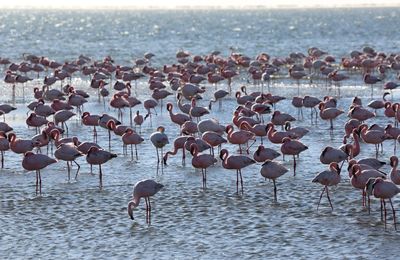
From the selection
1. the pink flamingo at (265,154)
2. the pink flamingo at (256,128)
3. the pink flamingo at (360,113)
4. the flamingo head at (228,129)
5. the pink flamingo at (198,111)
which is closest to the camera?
the pink flamingo at (265,154)

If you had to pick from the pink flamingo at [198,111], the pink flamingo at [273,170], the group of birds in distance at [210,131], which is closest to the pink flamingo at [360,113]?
the group of birds in distance at [210,131]

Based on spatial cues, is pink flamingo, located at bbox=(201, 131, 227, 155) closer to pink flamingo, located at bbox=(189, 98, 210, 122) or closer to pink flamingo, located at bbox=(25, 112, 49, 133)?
pink flamingo, located at bbox=(189, 98, 210, 122)

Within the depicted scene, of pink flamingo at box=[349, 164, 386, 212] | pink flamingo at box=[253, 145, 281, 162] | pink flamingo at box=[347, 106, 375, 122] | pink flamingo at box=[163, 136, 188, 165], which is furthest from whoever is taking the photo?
pink flamingo at box=[347, 106, 375, 122]

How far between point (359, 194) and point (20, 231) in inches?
201

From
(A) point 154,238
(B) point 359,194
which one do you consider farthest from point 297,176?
(A) point 154,238

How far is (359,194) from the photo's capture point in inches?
520

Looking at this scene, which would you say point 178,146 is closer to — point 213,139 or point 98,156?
point 213,139

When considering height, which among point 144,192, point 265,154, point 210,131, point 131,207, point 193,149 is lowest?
point 131,207

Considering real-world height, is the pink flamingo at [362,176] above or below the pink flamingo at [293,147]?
below

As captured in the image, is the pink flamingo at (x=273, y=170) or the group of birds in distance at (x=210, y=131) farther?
the pink flamingo at (x=273, y=170)

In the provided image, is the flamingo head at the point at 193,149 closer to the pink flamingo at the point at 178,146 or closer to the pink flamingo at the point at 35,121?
the pink flamingo at the point at 178,146

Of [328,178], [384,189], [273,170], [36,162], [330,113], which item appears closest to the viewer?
[384,189]

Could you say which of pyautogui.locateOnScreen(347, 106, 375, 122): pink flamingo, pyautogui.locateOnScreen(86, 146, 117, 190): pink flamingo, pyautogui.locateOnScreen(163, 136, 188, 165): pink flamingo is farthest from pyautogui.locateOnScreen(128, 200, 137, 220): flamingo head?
pyautogui.locateOnScreen(347, 106, 375, 122): pink flamingo

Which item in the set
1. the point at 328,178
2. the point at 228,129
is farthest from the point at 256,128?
the point at 328,178
